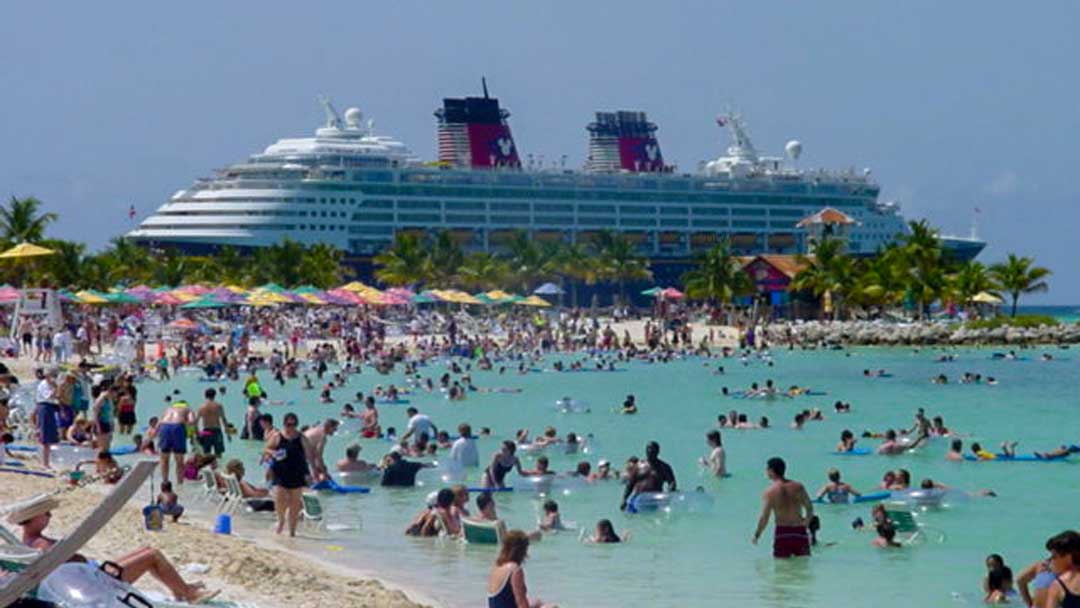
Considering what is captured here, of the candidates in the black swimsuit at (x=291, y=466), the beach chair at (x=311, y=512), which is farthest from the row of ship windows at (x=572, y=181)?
the black swimsuit at (x=291, y=466)

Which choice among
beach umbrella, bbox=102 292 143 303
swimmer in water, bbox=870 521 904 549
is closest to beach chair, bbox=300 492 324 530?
swimmer in water, bbox=870 521 904 549

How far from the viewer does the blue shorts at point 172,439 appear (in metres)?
18.4

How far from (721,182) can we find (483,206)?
19.0m

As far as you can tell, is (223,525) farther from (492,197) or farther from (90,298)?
(492,197)

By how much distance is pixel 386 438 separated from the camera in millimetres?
28406

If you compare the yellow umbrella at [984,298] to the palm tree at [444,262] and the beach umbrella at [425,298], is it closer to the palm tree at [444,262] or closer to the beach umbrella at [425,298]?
the beach umbrella at [425,298]

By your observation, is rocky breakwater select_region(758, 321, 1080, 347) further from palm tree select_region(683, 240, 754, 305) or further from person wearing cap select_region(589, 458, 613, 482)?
person wearing cap select_region(589, 458, 613, 482)

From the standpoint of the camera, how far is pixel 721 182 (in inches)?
4975

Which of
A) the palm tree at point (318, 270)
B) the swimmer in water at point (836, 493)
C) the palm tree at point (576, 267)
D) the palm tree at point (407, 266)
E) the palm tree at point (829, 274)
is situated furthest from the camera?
the palm tree at point (576, 267)

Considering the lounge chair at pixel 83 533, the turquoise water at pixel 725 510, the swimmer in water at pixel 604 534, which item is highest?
the lounge chair at pixel 83 533

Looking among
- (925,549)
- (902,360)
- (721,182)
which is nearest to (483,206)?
(721,182)

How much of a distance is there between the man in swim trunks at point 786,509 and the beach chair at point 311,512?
473 cm

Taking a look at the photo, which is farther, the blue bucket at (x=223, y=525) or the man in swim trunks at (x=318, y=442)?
the man in swim trunks at (x=318, y=442)

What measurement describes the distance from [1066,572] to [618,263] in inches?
3656
